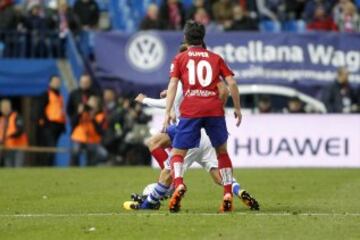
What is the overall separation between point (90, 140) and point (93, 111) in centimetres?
63

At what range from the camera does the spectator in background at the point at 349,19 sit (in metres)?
30.0

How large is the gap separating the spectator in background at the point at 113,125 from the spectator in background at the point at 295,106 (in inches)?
141

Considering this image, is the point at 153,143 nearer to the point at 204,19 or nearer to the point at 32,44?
the point at 32,44

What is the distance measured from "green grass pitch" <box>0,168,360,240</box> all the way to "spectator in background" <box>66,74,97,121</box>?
4.24 meters

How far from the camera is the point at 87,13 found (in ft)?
97.8

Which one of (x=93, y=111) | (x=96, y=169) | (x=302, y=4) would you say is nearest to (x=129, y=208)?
(x=96, y=169)

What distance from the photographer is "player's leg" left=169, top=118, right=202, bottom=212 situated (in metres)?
14.4

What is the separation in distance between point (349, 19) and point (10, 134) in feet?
27.7

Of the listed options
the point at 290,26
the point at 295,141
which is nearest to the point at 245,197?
the point at 295,141

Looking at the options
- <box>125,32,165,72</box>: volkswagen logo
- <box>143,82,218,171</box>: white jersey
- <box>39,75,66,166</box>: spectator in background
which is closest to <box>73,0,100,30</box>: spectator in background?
<box>125,32,165,72</box>: volkswagen logo

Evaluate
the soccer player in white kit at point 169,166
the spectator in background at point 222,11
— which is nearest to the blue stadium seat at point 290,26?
the spectator in background at point 222,11

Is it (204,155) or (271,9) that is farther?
(271,9)

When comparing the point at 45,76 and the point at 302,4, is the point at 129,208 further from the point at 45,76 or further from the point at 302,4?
the point at 302,4

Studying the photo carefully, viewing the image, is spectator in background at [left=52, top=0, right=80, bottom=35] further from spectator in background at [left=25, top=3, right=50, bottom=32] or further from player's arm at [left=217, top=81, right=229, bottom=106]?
player's arm at [left=217, top=81, right=229, bottom=106]
